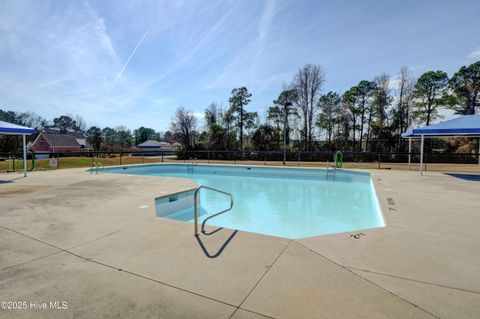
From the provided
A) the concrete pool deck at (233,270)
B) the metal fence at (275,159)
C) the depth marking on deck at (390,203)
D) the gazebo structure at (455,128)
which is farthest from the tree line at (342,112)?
the concrete pool deck at (233,270)

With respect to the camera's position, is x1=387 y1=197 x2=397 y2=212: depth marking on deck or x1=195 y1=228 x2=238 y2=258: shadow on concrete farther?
x1=387 y1=197 x2=397 y2=212: depth marking on deck

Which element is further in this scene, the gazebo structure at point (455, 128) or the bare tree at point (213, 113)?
the bare tree at point (213, 113)

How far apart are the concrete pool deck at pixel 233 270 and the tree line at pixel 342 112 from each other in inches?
556

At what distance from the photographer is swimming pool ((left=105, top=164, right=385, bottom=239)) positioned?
16.4 ft

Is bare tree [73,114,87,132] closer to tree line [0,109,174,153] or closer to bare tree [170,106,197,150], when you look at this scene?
tree line [0,109,174,153]

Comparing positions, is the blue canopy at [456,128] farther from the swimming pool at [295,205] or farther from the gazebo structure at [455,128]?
the swimming pool at [295,205]

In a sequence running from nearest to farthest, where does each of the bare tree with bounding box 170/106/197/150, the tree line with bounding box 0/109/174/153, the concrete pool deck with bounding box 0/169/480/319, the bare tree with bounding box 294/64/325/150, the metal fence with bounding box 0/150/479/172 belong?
the concrete pool deck with bounding box 0/169/480/319, the metal fence with bounding box 0/150/479/172, the bare tree with bounding box 294/64/325/150, the bare tree with bounding box 170/106/197/150, the tree line with bounding box 0/109/174/153

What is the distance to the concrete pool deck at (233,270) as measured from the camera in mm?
1628

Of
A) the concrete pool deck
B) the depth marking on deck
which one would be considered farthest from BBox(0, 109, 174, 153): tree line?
the concrete pool deck

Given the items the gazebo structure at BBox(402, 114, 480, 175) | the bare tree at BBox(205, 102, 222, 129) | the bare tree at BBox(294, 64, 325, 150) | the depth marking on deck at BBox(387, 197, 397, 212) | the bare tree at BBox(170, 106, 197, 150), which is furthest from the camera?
the bare tree at BBox(170, 106, 197, 150)

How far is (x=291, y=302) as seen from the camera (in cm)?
168

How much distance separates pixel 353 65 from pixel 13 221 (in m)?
15.2

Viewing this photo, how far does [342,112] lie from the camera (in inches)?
802

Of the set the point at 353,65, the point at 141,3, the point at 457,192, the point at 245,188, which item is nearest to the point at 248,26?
the point at 141,3
